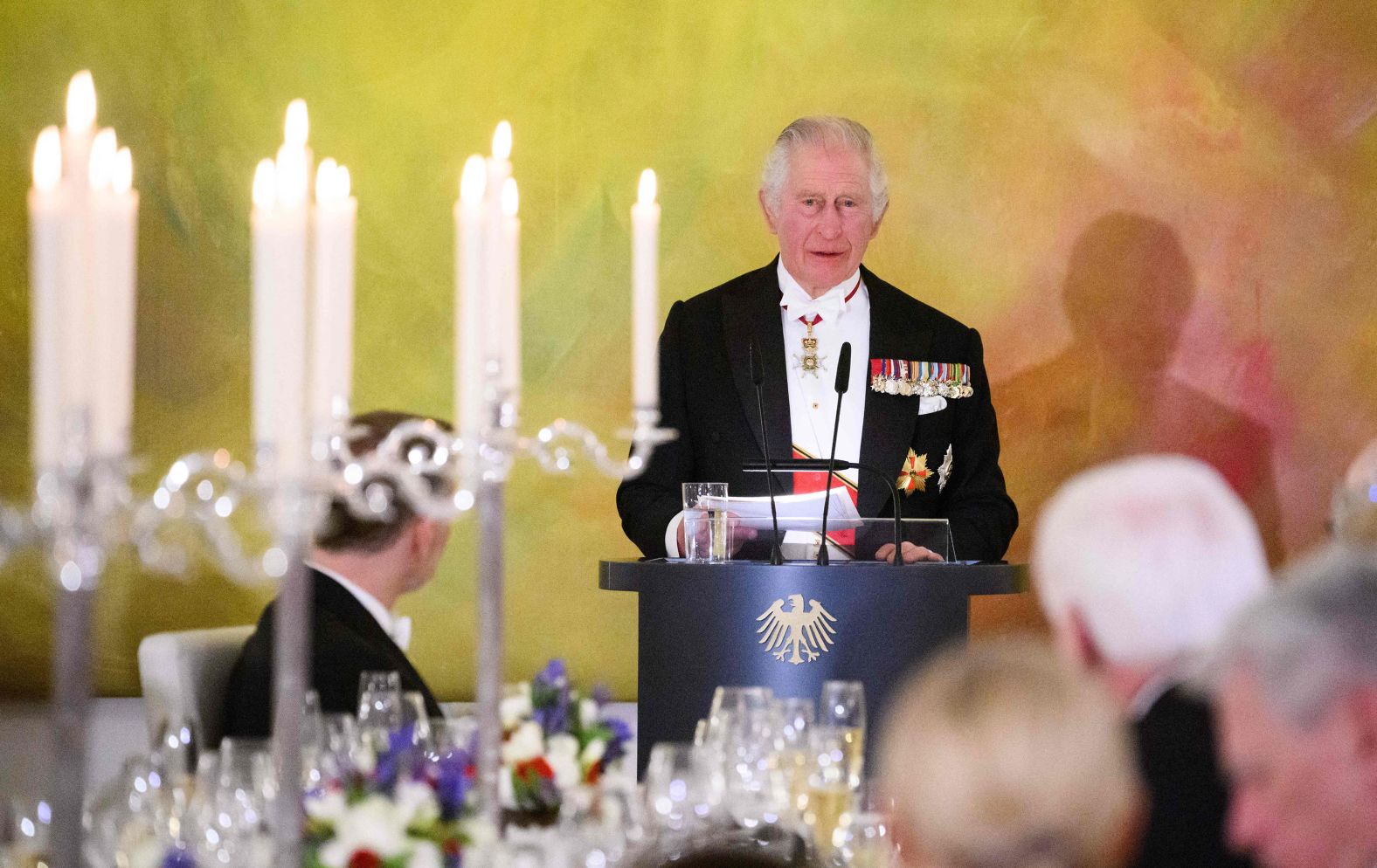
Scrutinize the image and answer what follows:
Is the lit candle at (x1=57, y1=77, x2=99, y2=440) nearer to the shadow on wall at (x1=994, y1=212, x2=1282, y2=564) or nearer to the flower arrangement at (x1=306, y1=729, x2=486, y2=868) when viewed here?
the flower arrangement at (x1=306, y1=729, x2=486, y2=868)

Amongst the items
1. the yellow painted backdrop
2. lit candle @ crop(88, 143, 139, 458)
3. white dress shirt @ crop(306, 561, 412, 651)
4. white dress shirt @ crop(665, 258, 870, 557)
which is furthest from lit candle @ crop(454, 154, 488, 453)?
the yellow painted backdrop

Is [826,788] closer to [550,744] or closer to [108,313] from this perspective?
[550,744]

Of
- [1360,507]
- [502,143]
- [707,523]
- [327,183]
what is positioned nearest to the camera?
[327,183]

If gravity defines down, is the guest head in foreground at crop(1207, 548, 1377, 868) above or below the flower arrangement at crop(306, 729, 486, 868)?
above

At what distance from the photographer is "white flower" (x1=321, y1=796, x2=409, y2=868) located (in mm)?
1838

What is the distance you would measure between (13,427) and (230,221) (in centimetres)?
122

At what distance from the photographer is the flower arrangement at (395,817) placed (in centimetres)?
185

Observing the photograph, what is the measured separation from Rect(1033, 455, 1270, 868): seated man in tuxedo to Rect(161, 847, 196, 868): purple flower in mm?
1006

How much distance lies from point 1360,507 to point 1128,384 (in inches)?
157

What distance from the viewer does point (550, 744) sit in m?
2.27

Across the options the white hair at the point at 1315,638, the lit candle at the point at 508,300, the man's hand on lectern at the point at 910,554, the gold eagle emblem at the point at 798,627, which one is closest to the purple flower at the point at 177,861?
the lit candle at the point at 508,300

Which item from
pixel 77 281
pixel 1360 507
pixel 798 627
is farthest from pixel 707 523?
pixel 77 281

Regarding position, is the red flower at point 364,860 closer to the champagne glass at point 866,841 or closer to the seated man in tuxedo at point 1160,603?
the champagne glass at point 866,841

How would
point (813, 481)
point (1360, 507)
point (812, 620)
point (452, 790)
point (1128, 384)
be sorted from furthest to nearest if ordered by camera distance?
point (1128, 384) < point (813, 481) < point (812, 620) < point (1360, 507) < point (452, 790)
